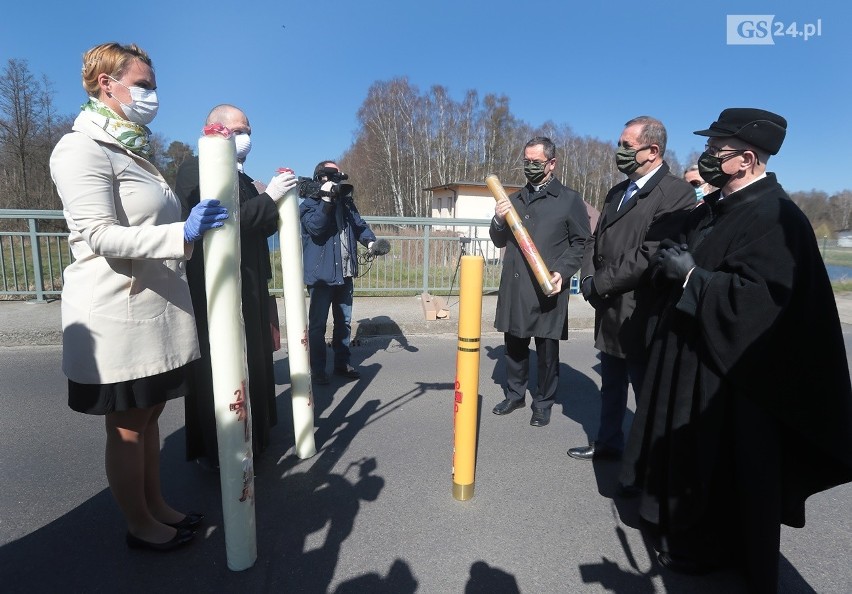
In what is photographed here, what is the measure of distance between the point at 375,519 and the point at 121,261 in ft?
5.99

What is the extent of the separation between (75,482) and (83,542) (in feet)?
2.44

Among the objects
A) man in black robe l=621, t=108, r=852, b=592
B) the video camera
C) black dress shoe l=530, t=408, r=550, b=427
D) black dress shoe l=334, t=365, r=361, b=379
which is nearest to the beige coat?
the video camera

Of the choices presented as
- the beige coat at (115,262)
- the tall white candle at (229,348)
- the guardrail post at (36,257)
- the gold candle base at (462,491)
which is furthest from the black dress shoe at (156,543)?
the guardrail post at (36,257)

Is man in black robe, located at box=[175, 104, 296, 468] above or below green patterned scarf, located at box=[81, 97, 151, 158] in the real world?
below

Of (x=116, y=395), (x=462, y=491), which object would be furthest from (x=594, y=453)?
(x=116, y=395)

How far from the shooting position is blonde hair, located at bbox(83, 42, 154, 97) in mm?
2074

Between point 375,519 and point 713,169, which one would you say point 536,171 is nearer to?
point 713,169

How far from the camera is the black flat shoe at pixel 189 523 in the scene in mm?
2573

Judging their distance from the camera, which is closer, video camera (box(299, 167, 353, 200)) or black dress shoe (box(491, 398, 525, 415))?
video camera (box(299, 167, 353, 200))

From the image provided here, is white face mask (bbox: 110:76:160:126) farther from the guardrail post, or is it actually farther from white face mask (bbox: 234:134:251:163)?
the guardrail post

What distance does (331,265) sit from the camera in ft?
15.9

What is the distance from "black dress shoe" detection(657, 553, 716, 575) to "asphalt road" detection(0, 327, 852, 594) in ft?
0.14

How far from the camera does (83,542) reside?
253 cm

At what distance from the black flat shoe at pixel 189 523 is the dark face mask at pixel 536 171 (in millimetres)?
→ 3248
